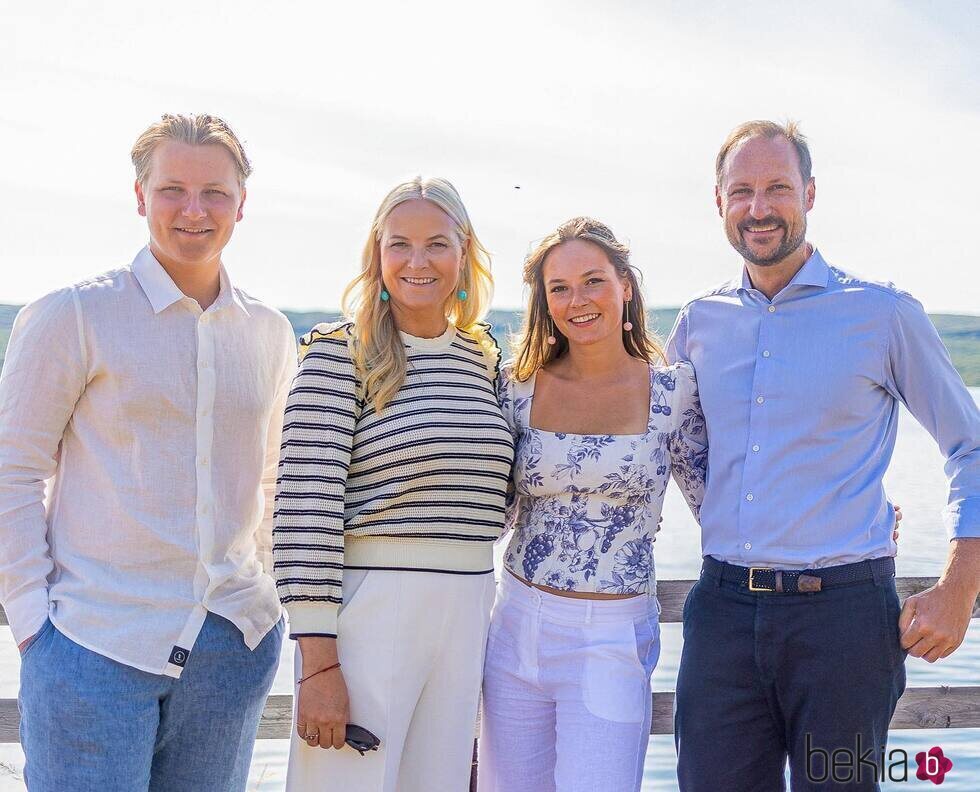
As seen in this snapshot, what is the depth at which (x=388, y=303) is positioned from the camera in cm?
279

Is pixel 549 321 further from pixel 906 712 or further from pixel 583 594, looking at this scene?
pixel 906 712

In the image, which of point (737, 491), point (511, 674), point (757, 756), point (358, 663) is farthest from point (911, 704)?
point (358, 663)

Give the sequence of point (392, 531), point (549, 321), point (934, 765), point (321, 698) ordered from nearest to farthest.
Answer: point (321, 698), point (392, 531), point (549, 321), point (934, 765)

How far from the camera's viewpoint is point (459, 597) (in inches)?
101

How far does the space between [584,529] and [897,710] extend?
1207 millimetres

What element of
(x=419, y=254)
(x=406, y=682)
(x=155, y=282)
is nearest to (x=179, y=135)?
(x=155, y=282)

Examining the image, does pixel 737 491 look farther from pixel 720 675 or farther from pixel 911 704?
pixel 911 704

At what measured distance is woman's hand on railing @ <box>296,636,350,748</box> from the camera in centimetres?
242

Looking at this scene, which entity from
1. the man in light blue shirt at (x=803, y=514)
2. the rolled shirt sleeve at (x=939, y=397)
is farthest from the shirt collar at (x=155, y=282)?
the rolled shirt sleeve at (x=939, y=397)

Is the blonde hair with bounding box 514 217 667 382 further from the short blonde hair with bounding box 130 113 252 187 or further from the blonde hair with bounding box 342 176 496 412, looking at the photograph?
the short blonde hair with bounding box 130 113 252 187

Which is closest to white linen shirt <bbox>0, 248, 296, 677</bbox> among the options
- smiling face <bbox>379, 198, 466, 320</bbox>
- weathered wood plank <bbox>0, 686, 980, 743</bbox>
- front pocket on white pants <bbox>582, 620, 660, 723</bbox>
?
smiling face <bbox>379, 198, 466, 320</bbox>

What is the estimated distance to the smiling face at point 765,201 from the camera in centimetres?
282

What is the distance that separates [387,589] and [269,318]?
0.81 metres

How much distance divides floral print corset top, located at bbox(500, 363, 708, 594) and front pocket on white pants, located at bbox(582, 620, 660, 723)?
0.12m
